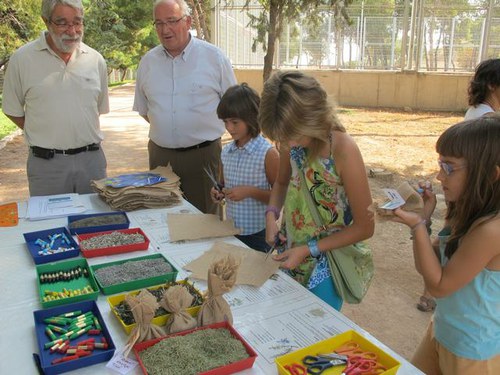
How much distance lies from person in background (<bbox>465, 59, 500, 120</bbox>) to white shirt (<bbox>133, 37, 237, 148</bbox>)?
1535 mm

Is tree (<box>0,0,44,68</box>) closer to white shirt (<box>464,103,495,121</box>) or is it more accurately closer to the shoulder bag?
white shirt (<box>464,103,495,121</box>)

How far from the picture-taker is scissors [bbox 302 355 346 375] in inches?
45.5

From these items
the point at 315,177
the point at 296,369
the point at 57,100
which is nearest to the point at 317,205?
the point at 315,177

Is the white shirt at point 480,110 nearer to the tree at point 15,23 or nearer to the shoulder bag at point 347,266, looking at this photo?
the shoulder bag at point 347,266

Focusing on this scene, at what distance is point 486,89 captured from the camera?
2.83m

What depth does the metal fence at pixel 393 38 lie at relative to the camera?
1329 cm

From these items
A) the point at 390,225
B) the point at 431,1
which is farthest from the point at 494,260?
the point at 431,1

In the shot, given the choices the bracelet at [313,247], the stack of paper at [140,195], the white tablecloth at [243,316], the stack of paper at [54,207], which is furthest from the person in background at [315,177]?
the stack of paper at [54,207]

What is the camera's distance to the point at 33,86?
2.92m

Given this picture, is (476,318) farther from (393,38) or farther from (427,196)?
(393,38)

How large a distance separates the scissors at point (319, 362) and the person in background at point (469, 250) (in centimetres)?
41

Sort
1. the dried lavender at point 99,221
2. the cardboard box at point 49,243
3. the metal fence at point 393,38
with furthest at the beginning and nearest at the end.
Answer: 1. the metal fence at point 393,38
2. the dried lavender at point 99,221
3. the cardboard box at point 49,243

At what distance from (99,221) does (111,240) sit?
0.30 metres

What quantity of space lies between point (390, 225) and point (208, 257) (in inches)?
135
